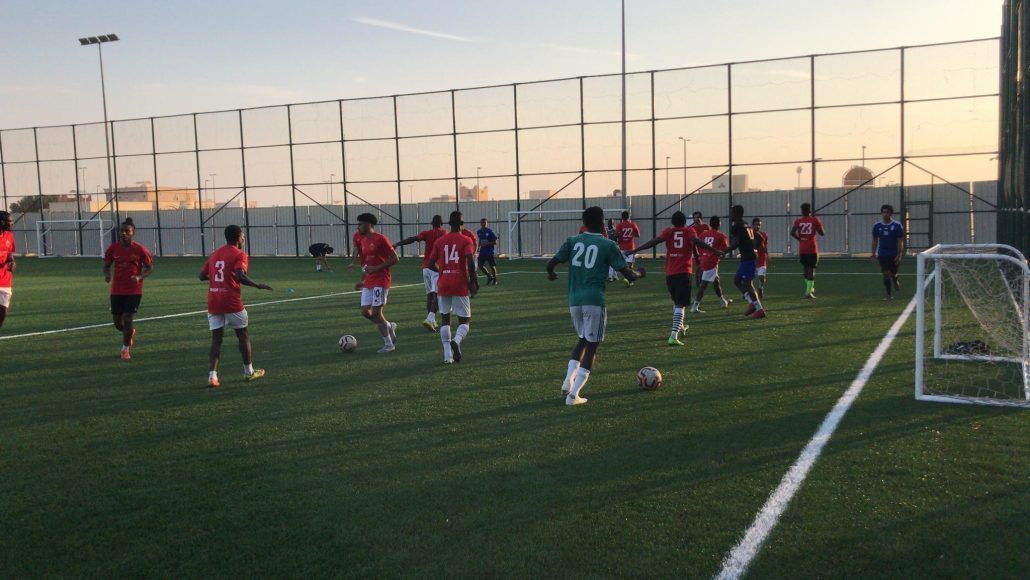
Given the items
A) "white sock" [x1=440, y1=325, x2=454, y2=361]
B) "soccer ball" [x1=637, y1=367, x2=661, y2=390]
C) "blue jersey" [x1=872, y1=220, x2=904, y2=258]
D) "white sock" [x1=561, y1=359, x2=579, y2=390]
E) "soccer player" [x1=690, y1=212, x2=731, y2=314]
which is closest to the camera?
"white sock" [x1=561, y1=359, x2=579, y2=390]

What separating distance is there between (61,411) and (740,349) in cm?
835

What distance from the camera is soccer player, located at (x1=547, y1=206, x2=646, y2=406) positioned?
25.3 ft

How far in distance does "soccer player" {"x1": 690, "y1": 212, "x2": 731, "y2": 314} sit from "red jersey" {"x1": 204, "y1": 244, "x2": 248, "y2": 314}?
720 cm

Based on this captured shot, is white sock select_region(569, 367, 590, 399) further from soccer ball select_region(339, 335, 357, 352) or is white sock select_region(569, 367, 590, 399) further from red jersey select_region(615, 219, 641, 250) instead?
red jersey select_region(615, 219, 641, 250)

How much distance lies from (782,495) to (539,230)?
1314 inches

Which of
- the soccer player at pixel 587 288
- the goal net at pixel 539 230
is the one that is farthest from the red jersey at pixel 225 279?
the goal net at pixel 539 230

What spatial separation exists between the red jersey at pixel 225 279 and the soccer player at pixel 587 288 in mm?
3805

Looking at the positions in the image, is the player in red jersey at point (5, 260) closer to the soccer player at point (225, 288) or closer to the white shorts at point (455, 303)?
the soccer player at point (225, 288)

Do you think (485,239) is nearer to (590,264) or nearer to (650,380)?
(650,380)

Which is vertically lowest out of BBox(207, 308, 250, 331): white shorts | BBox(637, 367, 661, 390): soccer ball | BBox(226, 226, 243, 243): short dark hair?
BBox(637, 367, 661, 390): soccer ball

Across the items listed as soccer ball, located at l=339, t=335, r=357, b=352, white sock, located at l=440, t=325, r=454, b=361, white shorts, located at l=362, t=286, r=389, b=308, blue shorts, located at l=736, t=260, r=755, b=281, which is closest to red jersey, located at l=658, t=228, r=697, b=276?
blue shorts, located at l=736, t=260, r=755, b=281

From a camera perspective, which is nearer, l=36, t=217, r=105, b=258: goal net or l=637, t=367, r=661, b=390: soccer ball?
l=637, t=367, r=661, b=390: soccer ball

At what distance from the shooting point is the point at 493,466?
5855 mm

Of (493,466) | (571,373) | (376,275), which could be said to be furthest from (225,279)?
(493,466)
